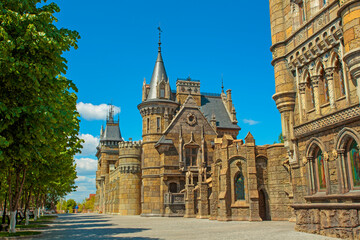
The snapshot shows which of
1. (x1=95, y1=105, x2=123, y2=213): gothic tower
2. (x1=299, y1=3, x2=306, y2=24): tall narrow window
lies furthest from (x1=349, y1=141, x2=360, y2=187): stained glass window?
(x1=95, y1=105, x2=123, y2=213): gothic tower

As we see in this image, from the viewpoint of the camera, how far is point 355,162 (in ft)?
49.9

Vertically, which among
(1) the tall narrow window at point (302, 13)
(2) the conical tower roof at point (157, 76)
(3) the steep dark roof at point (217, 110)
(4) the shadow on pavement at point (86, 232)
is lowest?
(4) the shadow on pavement at point (86, 232)

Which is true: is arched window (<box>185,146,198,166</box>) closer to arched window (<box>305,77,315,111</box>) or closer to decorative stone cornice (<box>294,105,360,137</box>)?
decorative stone cornice (<box>294,105,360,137</box>)

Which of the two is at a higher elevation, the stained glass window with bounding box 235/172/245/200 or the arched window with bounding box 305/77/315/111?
the arched window with bounding box 305/77/315/111

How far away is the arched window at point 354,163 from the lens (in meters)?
15.1

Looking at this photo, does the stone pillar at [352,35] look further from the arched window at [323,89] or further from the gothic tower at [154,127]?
the gothic tower at [154,127]

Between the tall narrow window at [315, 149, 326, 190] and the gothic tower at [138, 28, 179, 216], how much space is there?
30.1m

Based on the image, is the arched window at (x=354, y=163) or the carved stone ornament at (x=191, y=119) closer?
the arched window at (x=354, y=163)

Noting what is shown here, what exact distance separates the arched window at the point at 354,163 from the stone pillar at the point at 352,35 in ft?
7.90

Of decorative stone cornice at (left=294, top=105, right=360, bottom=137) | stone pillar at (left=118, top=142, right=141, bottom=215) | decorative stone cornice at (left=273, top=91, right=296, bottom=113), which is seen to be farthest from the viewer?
stone pillar at (left=118, top=142, right=141, bottom=215)

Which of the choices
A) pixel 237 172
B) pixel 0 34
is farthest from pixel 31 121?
pixel 237 172

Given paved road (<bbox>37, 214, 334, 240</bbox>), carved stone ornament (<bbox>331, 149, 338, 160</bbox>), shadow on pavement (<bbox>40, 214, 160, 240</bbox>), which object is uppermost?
carved stone ornament (<bbox>331, 149, 338, 160</bbox>)

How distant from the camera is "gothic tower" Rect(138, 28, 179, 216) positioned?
46684mm

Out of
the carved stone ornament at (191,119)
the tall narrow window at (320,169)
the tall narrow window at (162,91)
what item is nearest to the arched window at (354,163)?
the tall narrow window at (320,169)
